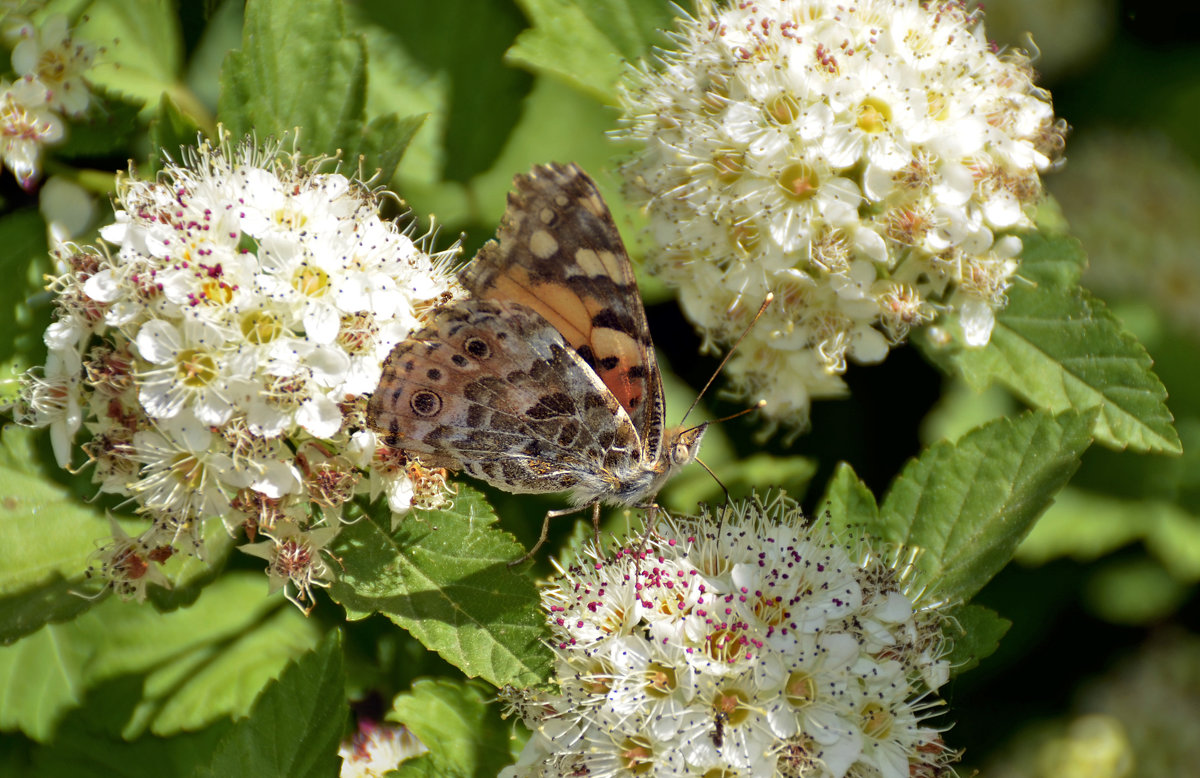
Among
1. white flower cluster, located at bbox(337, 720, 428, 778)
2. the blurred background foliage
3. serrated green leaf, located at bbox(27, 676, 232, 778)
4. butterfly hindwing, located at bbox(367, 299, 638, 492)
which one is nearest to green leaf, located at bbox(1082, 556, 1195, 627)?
the blurred background foliage

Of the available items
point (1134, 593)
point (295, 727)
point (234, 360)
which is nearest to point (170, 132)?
point (234, 360)

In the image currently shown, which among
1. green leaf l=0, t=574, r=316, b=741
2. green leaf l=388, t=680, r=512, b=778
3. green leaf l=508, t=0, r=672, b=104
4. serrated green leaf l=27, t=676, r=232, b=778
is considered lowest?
serrated green leaf l=27, t=676, r=232, b=778

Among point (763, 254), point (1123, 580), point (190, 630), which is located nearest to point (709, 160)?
point (763, 254)

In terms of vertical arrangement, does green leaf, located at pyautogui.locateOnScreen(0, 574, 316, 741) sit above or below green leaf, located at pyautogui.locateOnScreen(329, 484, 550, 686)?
below

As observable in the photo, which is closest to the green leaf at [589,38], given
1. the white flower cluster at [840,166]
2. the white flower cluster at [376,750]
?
the white flower cluster at [840,166]

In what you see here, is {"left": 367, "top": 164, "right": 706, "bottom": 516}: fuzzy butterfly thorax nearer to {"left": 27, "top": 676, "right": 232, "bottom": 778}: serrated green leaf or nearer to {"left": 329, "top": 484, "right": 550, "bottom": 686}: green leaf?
{"left": 329, "top": 484, "right": 550, "bottom": 686}: green leaf

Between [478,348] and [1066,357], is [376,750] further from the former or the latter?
[1066,357]
